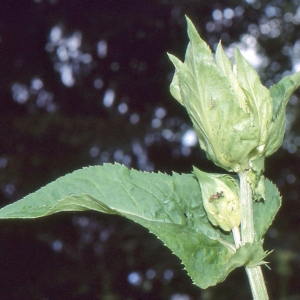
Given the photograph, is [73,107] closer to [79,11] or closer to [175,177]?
[79,11]

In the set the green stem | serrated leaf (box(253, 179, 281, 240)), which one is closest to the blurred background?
serrated leaf (box(253, 179, 281, 240))

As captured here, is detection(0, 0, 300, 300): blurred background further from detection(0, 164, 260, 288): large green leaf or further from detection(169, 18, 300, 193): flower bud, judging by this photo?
detection(169, 18, 300, 193): flower bud

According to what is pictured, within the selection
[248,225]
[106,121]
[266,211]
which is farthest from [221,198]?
[106,121]

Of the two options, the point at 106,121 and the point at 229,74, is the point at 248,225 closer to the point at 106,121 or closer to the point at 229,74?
the point at 229,74

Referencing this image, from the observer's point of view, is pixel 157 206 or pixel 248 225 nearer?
pixel 248 225

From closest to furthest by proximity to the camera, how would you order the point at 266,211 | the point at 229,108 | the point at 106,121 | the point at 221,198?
the point at 229,108 → the point at 221,198 → the point at 266,211 → the point at 106,121
